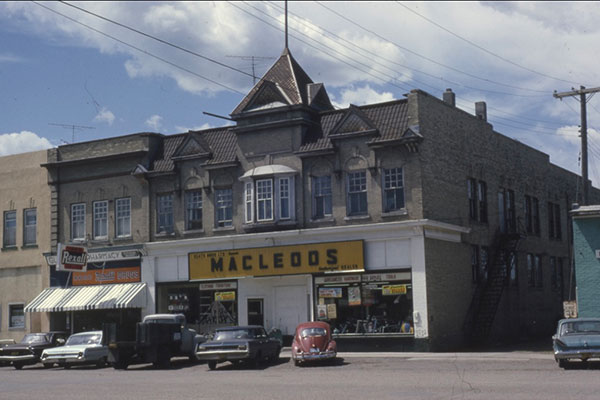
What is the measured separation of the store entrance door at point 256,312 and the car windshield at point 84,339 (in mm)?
7415

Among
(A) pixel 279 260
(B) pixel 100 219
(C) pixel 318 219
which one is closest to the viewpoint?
(C) pixel 318 219

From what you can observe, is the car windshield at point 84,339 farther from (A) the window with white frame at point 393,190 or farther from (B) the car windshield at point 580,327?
(B) the car windshield at point 580,327

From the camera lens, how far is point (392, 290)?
3172cm

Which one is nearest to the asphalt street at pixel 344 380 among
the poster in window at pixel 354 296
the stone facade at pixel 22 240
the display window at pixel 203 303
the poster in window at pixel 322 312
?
the poster in window at pixel 354 296

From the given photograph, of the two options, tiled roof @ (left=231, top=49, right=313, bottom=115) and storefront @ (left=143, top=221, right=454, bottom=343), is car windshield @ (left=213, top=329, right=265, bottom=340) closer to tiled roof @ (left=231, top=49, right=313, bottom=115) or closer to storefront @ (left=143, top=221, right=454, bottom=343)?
storefront @ (left=143, top=221, right=454, bottom=343)

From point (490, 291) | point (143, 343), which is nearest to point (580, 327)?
point (490, 291)

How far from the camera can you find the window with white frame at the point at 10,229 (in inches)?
1649

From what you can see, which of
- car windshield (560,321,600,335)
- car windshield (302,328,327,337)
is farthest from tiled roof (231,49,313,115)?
car windshield (560,321,600,335)

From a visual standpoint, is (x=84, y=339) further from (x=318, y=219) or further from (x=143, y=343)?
(x=318, y=219)

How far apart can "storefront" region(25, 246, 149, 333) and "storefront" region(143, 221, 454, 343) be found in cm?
122

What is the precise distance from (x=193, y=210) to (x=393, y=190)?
970 cm

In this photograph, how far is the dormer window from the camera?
3375 centimetres

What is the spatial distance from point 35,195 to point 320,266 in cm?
1668

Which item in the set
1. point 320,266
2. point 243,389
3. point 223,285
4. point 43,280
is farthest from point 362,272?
point 43,280
